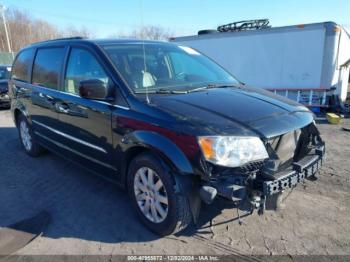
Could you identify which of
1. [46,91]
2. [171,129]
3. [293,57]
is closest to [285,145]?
[171,129]

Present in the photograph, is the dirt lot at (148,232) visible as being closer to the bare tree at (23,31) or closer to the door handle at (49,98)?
the door handle at (49,98)

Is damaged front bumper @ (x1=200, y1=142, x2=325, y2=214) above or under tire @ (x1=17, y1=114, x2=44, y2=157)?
above

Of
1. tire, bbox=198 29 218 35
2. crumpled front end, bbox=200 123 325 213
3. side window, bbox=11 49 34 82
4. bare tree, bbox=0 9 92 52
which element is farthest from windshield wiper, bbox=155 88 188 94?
bare tree, bbox=0 9 92 52

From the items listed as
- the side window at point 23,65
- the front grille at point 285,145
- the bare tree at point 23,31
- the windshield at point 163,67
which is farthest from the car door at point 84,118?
the bare tree at point 23,31

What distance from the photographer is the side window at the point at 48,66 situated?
164 inches

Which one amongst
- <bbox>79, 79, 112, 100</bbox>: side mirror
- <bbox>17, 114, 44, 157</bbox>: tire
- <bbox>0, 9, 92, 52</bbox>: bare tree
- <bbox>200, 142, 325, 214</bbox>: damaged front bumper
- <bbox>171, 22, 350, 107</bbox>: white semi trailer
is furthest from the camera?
<bbox>0, 9, 92, 52</bbox>: bare tree

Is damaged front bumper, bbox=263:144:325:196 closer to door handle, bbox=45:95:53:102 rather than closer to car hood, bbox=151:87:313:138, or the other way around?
car hood, bbox=151:87:313:138

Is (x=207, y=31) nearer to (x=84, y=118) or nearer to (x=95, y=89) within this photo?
(x=84, y=118)

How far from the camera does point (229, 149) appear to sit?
2502 mm

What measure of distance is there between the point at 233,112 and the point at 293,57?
8268 millimetres

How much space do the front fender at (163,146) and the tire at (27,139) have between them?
3049mm

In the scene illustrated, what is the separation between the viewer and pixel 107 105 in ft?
10.6

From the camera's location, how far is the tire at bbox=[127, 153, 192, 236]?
2.73m

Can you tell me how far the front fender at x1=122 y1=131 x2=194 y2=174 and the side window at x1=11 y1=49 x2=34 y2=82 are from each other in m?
3.14
